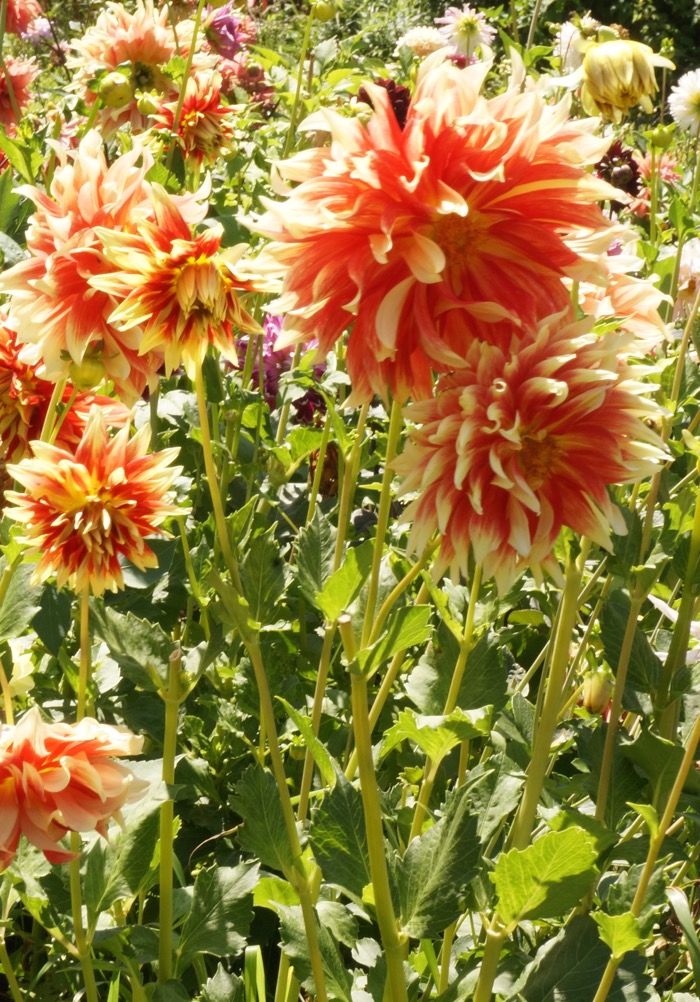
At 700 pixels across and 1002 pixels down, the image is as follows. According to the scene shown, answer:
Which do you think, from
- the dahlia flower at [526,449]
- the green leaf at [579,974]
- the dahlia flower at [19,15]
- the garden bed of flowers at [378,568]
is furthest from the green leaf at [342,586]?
the dahlia flower at [19,15]

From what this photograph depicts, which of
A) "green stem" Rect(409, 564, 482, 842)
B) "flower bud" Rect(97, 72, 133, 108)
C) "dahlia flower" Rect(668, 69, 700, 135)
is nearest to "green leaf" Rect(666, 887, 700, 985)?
"green stem" Rect(409, 564, 482, 842)

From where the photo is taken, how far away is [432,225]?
2.33 feet

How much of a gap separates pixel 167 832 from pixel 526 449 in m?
0.57

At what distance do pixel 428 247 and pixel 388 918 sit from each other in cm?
53

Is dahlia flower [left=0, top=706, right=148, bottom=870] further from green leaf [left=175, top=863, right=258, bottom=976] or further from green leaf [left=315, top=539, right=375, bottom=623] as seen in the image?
green leaf [left=175, top=863, right=258, bottom=976]

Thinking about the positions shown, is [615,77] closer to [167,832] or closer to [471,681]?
[471,681]

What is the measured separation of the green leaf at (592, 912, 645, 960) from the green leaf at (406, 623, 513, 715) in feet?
0.77

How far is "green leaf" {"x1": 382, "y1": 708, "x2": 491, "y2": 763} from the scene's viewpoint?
807 mm

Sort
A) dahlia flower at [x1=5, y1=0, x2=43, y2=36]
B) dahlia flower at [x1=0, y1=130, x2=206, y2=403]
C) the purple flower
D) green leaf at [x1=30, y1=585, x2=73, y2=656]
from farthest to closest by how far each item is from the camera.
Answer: dahlia flower at [x1=5, y1=0, x2=43, y2=36] → the purple flower → green leaf at [x1=30, y1=585, x2=73, y2=656] → dahlia flower at [x1=0, y1=130, x2=206, y2=403]

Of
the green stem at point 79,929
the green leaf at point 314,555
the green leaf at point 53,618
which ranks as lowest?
the green stem at point 79,929

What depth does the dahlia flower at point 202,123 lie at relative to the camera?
1974mm

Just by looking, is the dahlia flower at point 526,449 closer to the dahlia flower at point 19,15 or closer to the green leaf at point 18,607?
the green leaf at point 18,607

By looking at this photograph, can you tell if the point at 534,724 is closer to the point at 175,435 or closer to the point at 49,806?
the point at 49,806

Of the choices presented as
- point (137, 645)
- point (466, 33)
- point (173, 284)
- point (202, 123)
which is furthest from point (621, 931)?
point (466, 33)
